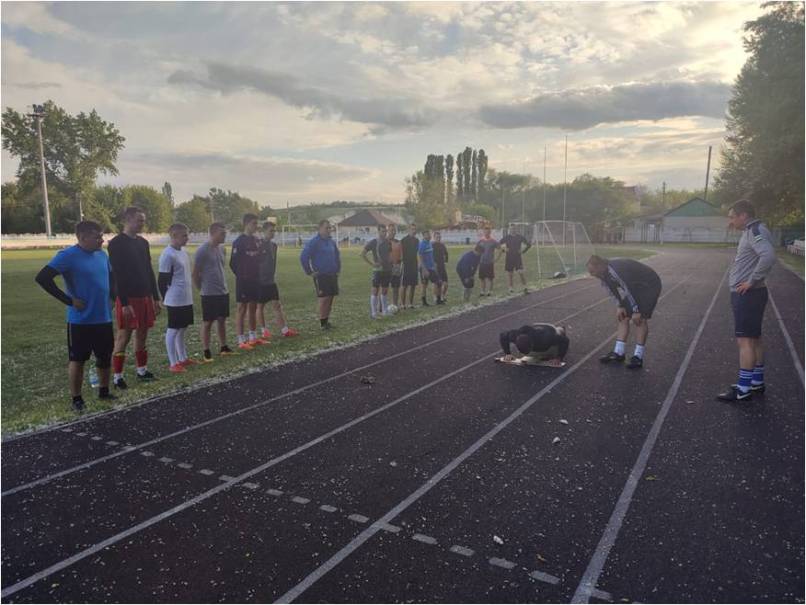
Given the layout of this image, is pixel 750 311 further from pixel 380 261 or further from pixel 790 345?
pixel 380 261

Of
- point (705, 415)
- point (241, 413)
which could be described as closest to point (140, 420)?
point (241, 413)

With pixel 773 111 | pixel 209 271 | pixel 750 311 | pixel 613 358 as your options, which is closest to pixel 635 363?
pixel 613 358

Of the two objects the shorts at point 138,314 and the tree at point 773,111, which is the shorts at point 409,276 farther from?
the tree at point 773,111

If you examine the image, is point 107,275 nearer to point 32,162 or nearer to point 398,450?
point 398,450

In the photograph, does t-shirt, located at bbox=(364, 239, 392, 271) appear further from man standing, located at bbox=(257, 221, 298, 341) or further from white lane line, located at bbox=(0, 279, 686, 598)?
white lane line, located at bbox=(0, 279, 686, 598)

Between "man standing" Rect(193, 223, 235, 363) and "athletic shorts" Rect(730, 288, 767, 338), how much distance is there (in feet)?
21.4

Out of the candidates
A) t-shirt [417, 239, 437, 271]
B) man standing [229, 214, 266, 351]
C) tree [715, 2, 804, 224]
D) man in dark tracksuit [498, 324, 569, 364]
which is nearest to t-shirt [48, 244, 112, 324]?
man standing [229, 214, 266, 351]

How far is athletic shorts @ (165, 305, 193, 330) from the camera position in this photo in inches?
288

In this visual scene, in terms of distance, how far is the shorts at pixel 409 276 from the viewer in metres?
12.7

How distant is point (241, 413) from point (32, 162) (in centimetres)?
8447

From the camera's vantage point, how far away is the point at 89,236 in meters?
5.73

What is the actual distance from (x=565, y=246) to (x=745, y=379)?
22867 mm

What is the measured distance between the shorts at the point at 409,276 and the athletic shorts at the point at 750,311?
768 centimetres

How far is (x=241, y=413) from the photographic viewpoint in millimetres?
5723
